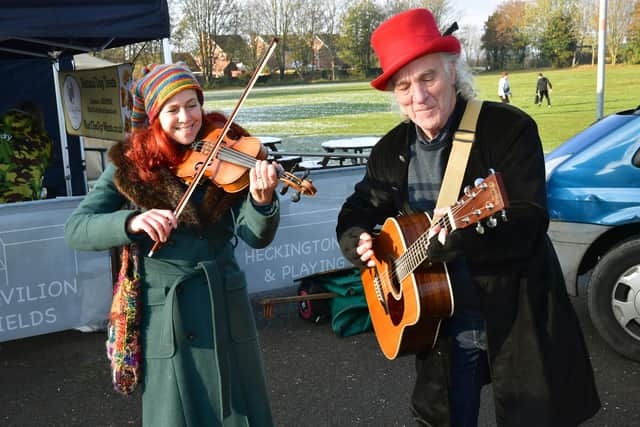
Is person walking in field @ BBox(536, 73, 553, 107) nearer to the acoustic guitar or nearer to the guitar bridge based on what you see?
the guitar bridge

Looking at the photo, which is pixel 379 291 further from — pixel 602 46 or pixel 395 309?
pixel 602 46

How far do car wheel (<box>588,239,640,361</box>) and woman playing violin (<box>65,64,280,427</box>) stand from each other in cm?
257

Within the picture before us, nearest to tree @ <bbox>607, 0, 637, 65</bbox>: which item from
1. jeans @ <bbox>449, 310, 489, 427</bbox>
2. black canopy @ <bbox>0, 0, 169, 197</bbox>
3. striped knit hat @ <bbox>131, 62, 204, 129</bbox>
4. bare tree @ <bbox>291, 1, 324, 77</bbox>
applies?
bare tree @ <bbox>291, 1, 324, 77</bbox>

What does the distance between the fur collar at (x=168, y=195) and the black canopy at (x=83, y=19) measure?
9.12 ft

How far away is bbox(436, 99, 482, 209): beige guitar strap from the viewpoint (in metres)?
1.91

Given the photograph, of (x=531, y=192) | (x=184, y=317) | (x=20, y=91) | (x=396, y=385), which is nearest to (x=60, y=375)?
(x=396, y=385)

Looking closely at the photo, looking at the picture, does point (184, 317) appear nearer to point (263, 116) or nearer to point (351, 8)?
point (263, 116)

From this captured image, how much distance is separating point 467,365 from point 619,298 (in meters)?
2.06

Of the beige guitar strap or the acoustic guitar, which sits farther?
the beige guitar strap

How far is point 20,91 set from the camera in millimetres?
7441

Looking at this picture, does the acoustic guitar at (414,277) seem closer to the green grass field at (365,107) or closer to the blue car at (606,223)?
the blue car at (606,223)

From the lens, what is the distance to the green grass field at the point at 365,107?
883 inches

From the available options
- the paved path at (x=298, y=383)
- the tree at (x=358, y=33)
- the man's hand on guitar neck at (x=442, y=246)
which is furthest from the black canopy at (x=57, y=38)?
the tree at (x=358, y=33)

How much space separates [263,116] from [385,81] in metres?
30.0
